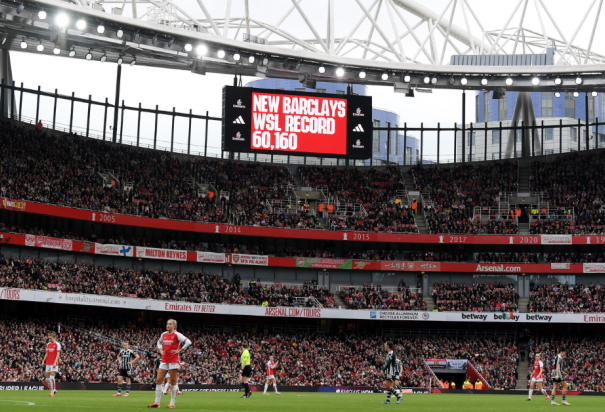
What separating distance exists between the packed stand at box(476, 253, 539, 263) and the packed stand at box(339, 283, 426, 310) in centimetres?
636

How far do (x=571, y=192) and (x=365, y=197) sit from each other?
16.7 m

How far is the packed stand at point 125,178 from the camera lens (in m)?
52.5

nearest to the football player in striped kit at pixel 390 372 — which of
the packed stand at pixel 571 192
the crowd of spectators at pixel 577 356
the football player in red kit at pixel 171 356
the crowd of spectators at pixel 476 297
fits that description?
the football player in red kit at pixel 171 356

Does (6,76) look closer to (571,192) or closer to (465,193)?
(465,193)

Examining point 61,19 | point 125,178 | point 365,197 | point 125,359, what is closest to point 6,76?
point 125,178

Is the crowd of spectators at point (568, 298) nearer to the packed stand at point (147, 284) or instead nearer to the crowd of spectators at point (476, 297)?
the crowd of spectators at point (476, 297)

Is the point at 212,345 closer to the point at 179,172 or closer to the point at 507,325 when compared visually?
the point at 179,172

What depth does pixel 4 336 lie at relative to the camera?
43.0 meters

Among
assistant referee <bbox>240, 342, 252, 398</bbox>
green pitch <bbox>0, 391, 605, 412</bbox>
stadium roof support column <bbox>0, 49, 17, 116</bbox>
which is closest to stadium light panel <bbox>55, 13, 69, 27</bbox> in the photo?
stadium roof support column <bbox>0, 49, 17, 116</bbox>

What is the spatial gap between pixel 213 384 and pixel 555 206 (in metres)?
33.0

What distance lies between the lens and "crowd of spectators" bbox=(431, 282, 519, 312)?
56.5 metres

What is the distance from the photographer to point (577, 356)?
176 ft

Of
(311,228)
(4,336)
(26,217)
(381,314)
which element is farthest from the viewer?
(311,228)

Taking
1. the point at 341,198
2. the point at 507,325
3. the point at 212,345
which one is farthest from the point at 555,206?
the point at 212,345
